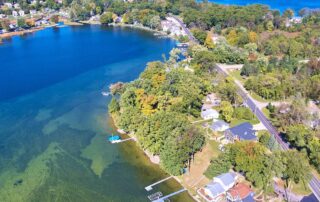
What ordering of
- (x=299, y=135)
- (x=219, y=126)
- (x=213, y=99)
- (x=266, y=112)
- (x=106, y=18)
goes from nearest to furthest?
(x=299, y=135) → (x=219, y=126) → (x=266, y=112) → (x=213, y=99) → (x=106, y=18)

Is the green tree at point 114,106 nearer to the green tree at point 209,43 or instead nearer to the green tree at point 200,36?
the green tree at point 209,43

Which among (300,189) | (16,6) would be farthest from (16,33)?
(300,189)

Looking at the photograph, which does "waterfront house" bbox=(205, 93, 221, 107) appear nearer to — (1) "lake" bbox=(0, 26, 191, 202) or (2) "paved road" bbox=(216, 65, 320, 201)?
(2) "paved road" bbox=(216, 65, 320, 201)

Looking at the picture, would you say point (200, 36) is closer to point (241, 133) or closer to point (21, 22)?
point (241, 133)

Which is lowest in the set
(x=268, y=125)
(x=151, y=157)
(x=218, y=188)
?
(x=151, y=157)

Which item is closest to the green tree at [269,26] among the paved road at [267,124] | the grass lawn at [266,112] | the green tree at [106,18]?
the paved road at [267,124]

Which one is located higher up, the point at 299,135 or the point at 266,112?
the point at 299,135

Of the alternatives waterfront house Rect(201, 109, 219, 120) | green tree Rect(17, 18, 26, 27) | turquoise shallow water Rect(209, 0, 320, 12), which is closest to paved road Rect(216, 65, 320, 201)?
waterfront house Rect(201, 109, 219, 120)
